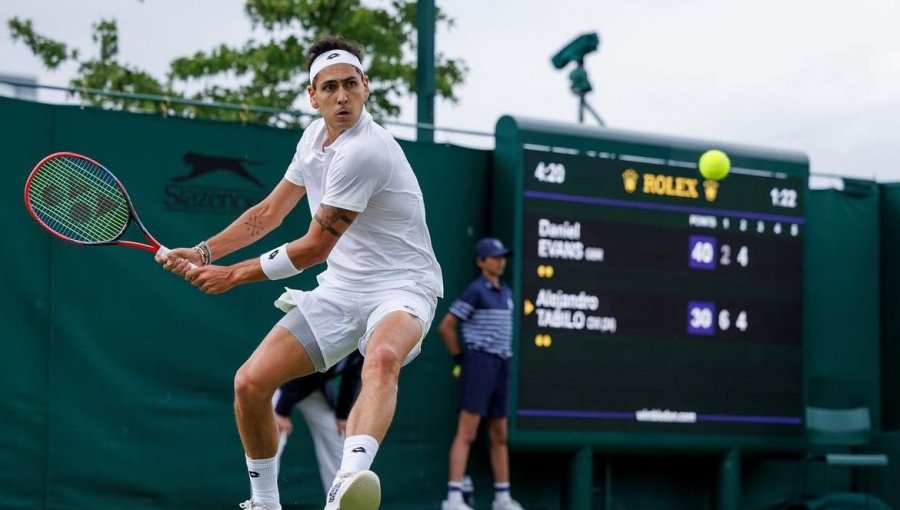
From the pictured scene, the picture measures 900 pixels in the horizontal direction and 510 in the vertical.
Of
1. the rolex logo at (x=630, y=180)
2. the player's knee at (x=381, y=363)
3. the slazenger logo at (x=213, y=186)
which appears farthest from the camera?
the rolex logo at (x=630, y=180)

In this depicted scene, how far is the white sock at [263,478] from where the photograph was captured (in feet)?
19.5

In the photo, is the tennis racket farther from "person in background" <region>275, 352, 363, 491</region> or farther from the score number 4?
the score number 4

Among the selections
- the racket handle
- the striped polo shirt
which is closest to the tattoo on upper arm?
the racket handle

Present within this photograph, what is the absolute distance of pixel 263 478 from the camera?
5949mm

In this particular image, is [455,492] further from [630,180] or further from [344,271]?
[344,271]

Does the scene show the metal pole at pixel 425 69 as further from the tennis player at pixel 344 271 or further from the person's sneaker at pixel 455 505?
the tennis player at pixel 344 271

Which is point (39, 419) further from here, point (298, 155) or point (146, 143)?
point (298, 155)

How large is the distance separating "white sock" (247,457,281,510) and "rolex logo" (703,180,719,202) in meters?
5.36

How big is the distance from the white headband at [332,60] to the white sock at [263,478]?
4.99 ft

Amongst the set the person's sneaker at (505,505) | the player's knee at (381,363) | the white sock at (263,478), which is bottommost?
the person's sneaker at (505,505)

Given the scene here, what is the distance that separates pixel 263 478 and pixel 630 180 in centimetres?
492

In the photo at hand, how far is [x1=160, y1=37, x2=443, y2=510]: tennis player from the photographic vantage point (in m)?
5.69

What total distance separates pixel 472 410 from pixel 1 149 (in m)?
3.34

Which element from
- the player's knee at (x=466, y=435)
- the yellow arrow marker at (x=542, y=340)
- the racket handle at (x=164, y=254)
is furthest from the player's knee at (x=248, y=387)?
the yellow arrow marker at (x=542, y=340)
